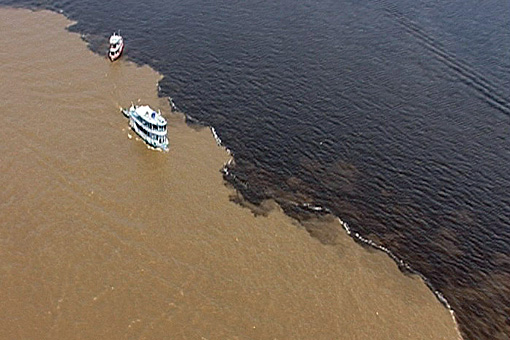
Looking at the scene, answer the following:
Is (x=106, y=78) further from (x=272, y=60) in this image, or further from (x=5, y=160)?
(x=272, y=60)

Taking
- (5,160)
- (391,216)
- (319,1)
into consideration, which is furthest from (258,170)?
(319,1)

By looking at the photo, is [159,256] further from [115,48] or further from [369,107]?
[115,48]

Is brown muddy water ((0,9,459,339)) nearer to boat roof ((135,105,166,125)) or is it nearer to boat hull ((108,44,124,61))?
boat roof ((135,105,166,125))

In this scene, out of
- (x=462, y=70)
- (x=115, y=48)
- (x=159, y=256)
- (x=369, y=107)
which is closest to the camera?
(x=159, y=256)

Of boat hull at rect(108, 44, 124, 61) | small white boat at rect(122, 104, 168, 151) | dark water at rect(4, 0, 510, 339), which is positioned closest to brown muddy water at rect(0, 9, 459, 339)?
small white boat at rect(122, 104, 168, 151)

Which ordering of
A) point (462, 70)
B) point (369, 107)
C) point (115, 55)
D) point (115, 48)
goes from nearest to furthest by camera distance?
point (369, 107), point (462, 70), point (115, 48), point (115, 55)

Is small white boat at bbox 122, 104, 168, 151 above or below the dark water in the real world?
below

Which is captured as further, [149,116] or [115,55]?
[115,55]

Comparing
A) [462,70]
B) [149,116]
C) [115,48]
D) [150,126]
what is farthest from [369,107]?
[115,48]
